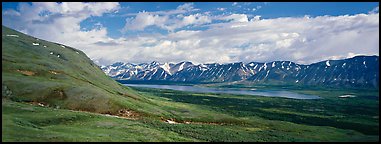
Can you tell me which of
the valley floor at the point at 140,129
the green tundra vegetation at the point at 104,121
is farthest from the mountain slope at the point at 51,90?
the valley floor at the point at 140,129

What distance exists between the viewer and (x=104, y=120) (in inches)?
3196

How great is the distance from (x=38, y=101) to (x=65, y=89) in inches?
454

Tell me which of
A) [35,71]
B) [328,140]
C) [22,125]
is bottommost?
[328,140]

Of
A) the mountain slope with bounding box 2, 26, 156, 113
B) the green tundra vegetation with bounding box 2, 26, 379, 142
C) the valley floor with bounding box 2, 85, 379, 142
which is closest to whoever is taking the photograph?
the valley floor with bounding box 2, 85, 379, 142

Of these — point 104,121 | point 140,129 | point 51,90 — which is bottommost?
point 140,129

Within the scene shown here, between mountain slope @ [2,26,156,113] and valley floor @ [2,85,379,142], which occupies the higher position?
mountain slope @ [2,26,156,113]

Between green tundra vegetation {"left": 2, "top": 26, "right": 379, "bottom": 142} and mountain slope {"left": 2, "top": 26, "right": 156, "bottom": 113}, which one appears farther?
mountain slope {"left": 2, "top": 26, "right": 156, "bottom": 113}

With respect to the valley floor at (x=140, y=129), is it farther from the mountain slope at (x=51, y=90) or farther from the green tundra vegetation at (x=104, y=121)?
the mountain slope at (x=51, y=90)

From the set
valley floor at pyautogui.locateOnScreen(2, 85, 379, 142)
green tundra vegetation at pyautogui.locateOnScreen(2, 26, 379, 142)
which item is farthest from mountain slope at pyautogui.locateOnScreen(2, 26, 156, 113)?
valley floor at pyautogui.locateOnScreen(2, 85, 379, 142)

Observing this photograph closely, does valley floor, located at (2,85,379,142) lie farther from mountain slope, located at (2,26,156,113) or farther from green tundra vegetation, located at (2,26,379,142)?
mountain slope, located at (2,26,156,113)

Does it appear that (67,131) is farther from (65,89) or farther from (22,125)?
(65,89)

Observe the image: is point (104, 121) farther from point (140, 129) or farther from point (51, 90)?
point (51, 90)

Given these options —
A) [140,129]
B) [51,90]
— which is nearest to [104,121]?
[140,129]

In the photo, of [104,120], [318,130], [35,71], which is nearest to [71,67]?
[35,71]
